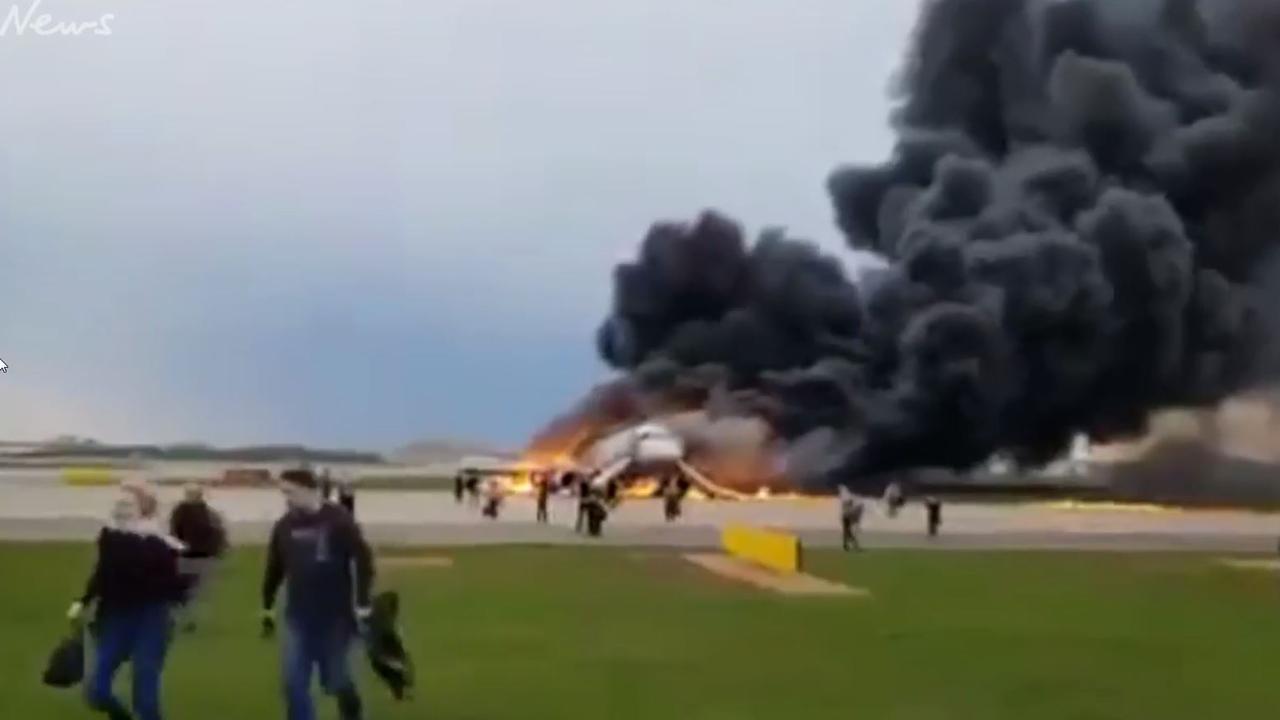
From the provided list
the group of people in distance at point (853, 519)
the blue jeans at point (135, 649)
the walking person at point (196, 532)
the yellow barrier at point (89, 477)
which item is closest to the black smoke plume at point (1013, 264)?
the group of people in distance at point (853, 519)

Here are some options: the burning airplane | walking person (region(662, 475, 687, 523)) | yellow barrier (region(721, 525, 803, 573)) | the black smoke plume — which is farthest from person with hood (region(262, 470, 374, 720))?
the black smoke plume

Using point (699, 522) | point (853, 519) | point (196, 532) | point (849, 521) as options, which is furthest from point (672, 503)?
point (196, 532)

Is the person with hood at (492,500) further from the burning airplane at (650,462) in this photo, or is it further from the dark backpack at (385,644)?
the dark backpack at (385,644)

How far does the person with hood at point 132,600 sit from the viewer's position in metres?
12.0

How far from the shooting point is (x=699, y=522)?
4466 centimetres

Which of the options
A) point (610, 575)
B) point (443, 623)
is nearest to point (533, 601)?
point (443, 623)

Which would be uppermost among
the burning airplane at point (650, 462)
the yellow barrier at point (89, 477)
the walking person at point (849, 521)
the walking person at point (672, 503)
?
the burning airplane at point (650, 462)

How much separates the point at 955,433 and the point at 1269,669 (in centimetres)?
4278

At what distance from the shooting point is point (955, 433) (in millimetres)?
60156

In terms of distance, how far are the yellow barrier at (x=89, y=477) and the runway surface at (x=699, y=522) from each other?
31cm

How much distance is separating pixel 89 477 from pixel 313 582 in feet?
135

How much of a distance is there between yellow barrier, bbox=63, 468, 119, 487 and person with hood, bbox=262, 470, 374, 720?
35.2 metres

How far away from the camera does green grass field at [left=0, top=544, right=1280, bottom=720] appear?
15023 millimetres

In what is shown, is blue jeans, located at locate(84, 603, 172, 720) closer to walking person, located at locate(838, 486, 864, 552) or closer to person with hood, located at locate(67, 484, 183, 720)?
person with hood, located at locate(67, 484, 183, 720)
